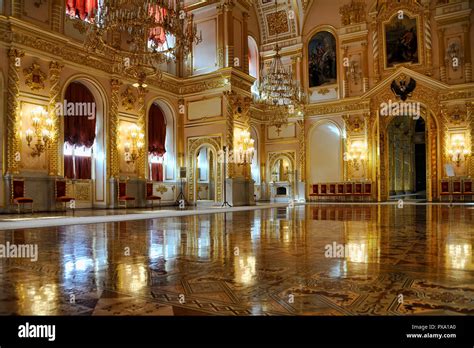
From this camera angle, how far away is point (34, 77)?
1098cm

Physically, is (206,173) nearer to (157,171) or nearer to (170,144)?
(170,144)

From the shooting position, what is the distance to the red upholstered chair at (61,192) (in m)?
11.3

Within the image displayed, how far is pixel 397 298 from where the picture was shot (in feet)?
6.73

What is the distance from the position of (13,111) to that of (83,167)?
3298 millimetres

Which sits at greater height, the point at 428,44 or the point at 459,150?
the point at 428,44

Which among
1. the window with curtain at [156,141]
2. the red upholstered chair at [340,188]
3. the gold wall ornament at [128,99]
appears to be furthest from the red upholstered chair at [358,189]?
the gold wall ornament at [128,99]

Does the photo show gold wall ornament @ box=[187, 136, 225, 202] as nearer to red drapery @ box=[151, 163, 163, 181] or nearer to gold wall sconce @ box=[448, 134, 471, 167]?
red drapery @ box=[151, 163, 163, 181]

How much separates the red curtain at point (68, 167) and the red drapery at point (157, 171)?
11.8 feet

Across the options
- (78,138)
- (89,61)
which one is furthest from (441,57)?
(78,138)

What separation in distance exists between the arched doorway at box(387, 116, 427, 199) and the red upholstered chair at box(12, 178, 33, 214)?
21.6 metres

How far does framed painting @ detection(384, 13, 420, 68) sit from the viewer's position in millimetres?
18750

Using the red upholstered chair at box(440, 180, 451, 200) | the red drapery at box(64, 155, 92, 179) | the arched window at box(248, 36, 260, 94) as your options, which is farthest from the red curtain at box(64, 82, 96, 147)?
the red upholstered chair at box(440, 180, 451, 200)

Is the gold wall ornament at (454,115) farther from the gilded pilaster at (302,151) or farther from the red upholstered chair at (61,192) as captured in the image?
the red upholstered chair at (61,192)
